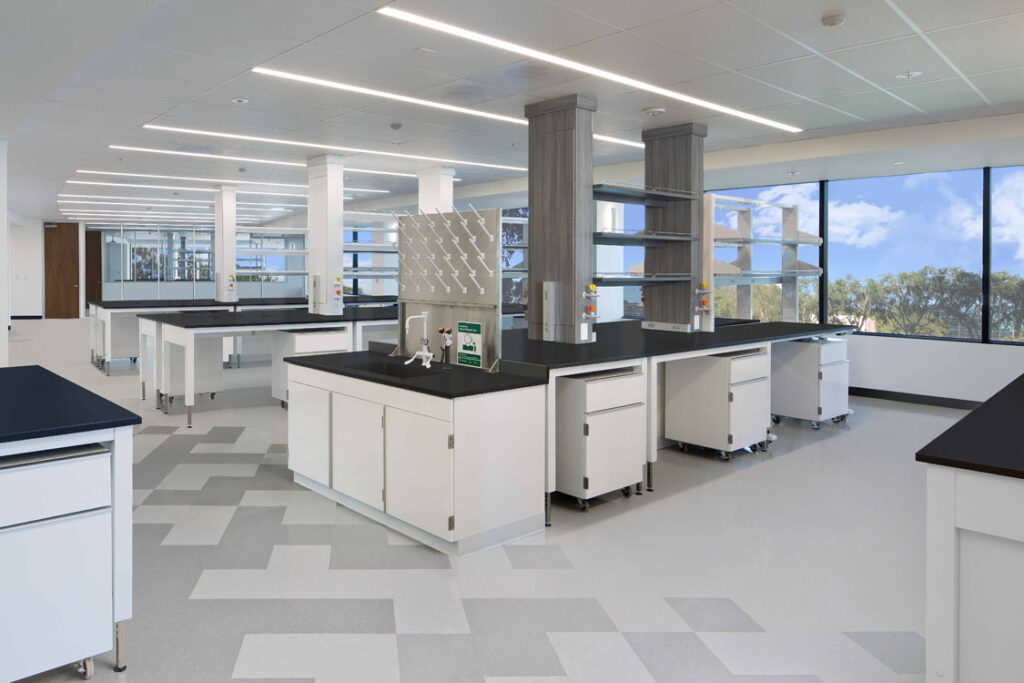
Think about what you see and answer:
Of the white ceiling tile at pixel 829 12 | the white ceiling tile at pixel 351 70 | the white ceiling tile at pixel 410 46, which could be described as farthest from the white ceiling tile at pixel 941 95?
the white ceiling tile at pixel 351 70

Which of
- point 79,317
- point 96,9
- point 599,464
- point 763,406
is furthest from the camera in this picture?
point 79,317

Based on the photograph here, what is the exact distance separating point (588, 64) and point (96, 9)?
9.04 feet

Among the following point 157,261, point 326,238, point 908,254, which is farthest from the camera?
point 157,261

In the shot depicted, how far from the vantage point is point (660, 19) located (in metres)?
3.71

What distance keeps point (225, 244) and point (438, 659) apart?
31.5 feet

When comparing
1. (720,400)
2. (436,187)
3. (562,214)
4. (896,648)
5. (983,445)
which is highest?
(436,187)

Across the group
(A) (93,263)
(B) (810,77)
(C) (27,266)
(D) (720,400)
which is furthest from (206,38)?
(A) (93,263)

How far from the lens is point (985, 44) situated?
4086 millimetres

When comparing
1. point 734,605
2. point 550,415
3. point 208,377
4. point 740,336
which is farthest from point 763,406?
point 208,377

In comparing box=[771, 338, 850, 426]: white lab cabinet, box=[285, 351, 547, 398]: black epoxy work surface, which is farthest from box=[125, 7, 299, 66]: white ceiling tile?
box=[771, 338, 850, 426]: white lab cabinet

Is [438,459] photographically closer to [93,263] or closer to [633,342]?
[633,342]

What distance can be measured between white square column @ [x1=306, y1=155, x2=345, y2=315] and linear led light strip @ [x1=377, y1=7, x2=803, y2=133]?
169 inches

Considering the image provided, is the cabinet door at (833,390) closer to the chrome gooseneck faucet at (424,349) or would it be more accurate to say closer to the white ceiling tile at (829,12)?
the white ceiling tile at (829,12)

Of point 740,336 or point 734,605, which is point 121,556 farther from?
point 740,336
